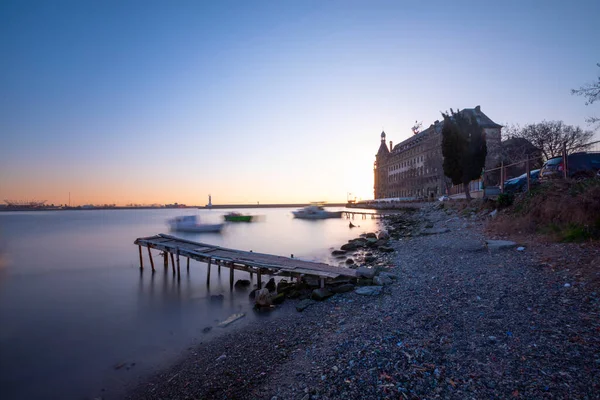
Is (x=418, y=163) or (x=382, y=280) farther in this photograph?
(x=418, y=163)

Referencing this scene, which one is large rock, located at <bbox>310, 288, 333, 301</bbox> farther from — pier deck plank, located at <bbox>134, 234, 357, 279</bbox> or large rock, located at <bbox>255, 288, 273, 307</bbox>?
large rock, located at <bbox>255, 288, 273, 307</bbox>

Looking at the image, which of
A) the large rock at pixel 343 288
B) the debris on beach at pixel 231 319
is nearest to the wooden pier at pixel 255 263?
the large rock at pixel 343 288

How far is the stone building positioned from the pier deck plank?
3652cm

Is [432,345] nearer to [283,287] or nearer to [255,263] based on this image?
[283,287]

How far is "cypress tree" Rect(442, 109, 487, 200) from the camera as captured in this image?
2444 cm

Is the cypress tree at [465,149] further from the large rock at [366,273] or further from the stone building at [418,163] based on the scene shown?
the large rock at [366,273]

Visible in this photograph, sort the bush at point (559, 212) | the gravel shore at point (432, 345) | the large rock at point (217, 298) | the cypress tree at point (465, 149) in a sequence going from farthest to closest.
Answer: the cypress tree at point (465, 149) < the large rock at point (217, 298) < the bush at point (559, 212) < the gravel shore at point (432, 345)

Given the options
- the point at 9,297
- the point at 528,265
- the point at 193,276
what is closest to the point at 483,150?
the point at 528,265

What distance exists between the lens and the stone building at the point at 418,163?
5497 centimetres

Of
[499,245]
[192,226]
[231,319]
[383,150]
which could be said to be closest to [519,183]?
[499,245]

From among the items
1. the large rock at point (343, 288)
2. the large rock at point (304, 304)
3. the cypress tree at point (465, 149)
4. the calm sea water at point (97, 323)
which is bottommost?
the calm sea water at point (97, 323)

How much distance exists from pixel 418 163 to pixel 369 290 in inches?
2974

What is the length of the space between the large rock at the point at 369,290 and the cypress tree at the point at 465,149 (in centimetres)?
1938

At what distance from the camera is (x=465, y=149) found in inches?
959
